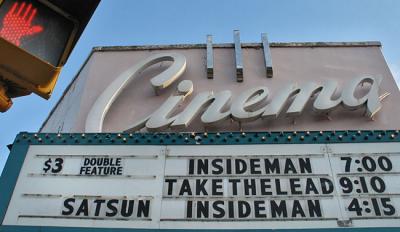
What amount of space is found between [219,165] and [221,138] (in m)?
0.43

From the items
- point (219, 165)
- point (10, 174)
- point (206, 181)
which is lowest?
point (206, 181)

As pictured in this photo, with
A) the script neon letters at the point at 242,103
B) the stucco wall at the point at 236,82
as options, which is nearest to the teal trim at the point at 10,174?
the script neon letters at the point at 242,103

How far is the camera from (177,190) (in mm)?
5961

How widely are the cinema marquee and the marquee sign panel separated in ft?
0.04

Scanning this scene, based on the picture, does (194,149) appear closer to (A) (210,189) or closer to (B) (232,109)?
(A) (210,189)

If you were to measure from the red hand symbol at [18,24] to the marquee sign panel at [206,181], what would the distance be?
121 inches

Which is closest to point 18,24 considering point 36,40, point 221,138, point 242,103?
point 36,40

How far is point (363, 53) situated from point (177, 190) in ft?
17.1

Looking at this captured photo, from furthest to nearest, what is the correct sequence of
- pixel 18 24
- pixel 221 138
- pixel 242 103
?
pixel 242 103, pixel 221 138, pixel 18 24

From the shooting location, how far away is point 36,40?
3125 mm

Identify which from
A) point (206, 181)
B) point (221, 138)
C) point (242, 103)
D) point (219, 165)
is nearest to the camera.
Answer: point (206, 181)

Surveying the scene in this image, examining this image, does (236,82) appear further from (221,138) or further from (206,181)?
(206,181)

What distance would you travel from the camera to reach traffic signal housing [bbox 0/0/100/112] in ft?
9.75

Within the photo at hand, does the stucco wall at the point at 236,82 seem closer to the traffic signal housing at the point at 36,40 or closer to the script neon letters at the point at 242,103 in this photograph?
the script neon letters at the point at 242,103
